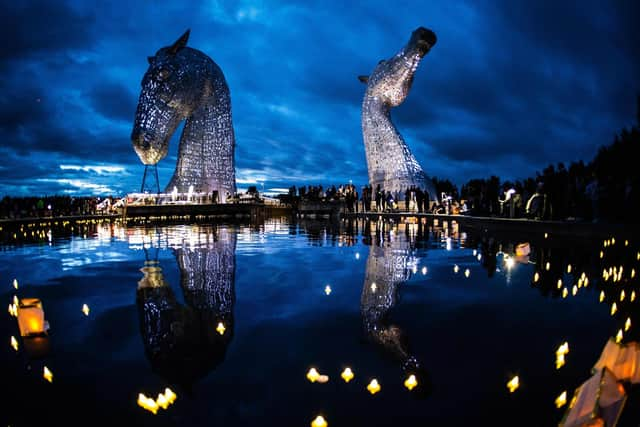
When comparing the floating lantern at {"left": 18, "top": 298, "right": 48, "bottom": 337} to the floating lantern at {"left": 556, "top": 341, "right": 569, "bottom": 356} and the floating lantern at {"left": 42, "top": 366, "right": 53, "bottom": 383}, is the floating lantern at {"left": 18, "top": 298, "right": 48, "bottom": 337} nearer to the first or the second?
the floating lantern at {"left": 42, "top": 366, "right": 53, "bottom": 383}

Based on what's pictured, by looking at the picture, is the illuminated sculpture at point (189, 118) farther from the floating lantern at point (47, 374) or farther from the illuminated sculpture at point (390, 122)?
the floating lantern at point (47, 374)

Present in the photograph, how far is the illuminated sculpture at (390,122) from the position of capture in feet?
74.8

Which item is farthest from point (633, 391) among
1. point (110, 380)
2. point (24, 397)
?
point (24, 397)

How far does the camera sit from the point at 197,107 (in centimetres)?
2323

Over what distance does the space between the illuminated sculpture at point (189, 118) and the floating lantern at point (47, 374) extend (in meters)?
19.4

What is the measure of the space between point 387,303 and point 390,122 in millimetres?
21483

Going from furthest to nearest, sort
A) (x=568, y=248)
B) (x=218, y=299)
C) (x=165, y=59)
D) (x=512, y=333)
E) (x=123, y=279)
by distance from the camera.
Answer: (x=165, y=59)
(x=568, y=248)
(x=123, y=279)
(x=218, y=299)
(x=512, y=333)

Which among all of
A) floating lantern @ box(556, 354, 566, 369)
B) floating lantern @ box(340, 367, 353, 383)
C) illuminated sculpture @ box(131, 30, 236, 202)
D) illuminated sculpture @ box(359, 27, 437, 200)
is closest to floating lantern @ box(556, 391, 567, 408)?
floating lantern @ box(556, 354, 566, 369)

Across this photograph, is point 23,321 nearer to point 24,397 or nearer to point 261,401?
point 24,397

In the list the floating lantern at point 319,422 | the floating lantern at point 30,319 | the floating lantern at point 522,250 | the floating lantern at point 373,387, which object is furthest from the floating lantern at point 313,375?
the floating lantern at point 522,250

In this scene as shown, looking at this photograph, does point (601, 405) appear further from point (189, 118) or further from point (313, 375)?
point (189, 118)

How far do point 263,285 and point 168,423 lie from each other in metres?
3.25

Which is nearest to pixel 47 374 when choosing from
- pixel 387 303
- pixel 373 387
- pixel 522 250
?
pixel 373 387

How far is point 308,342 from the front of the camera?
3277 millimetres
